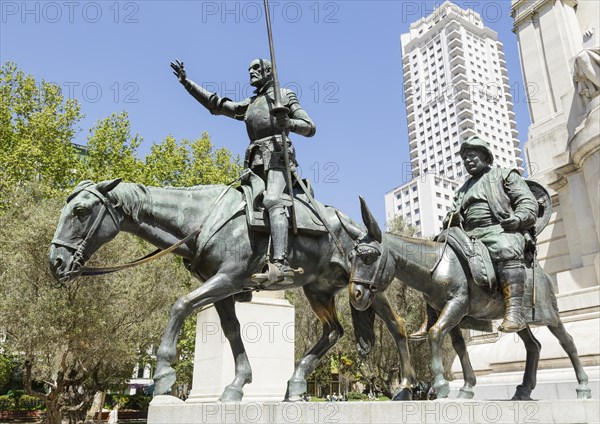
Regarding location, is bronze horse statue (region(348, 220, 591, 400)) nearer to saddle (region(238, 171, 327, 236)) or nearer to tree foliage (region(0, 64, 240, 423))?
saddle (region(238, 171, 327, 236))

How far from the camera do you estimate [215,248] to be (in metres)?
6.31

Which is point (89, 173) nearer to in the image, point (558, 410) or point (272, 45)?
point (272, 45)

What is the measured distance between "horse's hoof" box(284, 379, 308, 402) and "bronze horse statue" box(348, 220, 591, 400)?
121 centimetres

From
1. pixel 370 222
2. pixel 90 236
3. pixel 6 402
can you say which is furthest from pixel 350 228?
pixel 6 402

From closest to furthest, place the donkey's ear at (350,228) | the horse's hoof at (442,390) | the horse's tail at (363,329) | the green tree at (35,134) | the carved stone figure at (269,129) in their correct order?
the horse's hoof at (442,390) → the carved stone figure at (269,129) → the donkey's ear at (350,228) → the horse's tail at (363,329) → the green tree at (35,134)

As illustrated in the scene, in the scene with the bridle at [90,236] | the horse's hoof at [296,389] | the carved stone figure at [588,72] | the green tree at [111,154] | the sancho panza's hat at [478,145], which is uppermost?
the green tree at [111,154]

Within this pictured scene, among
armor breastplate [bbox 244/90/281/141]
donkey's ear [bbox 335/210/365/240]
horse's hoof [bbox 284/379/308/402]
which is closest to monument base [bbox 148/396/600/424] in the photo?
A: horse's hoof [bbox 284/379/308/402]

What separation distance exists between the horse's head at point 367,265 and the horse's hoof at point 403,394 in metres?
1.50

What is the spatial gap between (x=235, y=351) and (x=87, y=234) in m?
2.31

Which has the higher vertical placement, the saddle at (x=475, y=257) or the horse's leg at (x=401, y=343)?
the saddle at (x=475, y=257)

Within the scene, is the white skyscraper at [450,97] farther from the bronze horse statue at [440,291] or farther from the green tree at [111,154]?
the bronze horse statue at [440,291]

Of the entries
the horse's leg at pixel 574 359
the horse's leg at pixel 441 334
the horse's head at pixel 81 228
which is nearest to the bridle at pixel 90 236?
the horse's head at pixel 81 228

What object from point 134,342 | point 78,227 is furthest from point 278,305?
point 134,342

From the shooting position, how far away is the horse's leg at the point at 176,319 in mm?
5488
